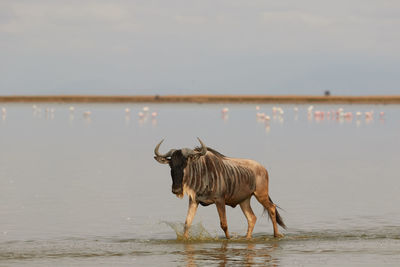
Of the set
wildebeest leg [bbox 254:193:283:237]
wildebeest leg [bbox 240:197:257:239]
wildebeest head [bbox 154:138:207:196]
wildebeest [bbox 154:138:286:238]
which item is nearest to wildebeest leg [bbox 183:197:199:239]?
wildebeest [bbox 154:138:286:238]

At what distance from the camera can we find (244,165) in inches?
817

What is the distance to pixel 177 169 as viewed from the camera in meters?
19.7

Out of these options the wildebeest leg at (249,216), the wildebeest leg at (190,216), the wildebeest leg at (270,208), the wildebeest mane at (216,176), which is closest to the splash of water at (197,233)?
the wildebeest leg at (190,216)

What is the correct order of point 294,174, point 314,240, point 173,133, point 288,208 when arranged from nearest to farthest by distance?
1. point 314,240
2. point 288,208
3. point 294,174
4. point 173,133

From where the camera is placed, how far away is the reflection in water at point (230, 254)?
1728 cm

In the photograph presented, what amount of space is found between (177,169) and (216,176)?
0.91 meters

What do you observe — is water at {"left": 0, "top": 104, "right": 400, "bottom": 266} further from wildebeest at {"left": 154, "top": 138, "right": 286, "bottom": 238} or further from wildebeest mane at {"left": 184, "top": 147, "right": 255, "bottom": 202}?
wildebeest mane at {"left": 184, "top": 147, "right": 255, "bottom": 202}

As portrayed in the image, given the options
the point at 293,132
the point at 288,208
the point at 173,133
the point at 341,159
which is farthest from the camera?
the point at 293,132

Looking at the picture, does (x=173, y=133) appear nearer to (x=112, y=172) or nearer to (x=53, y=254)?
(x=112, y=172)

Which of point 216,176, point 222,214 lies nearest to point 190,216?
point 222,214

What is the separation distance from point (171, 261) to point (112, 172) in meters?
17.5

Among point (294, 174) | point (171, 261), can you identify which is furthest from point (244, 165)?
point (294, 174)

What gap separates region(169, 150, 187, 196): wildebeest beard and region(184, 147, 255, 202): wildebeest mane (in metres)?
0.18

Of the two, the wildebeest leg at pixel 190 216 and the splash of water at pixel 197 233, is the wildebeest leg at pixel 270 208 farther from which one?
the wildebeest leg at pixel 190 216
